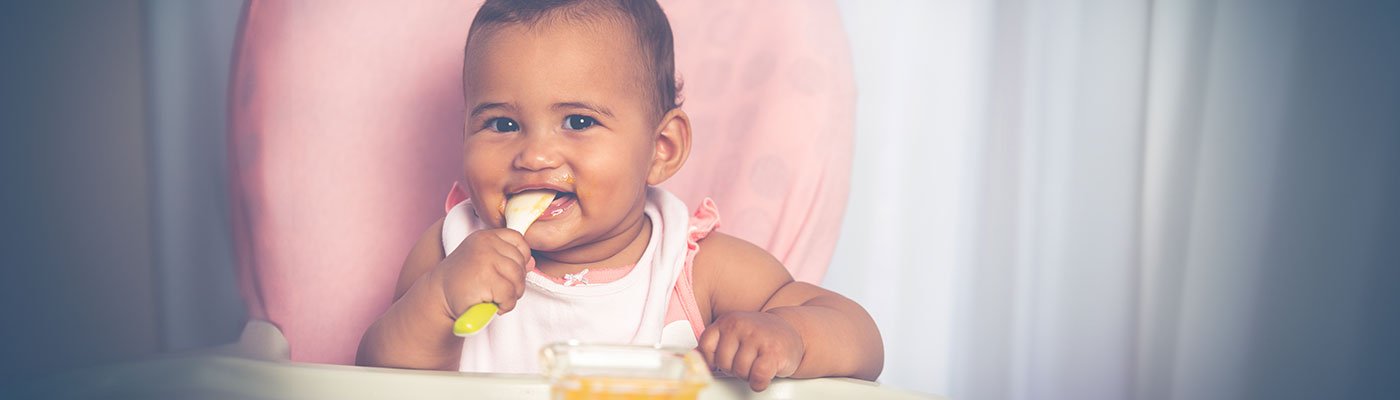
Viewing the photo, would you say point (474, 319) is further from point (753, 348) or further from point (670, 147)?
point (670, 147)

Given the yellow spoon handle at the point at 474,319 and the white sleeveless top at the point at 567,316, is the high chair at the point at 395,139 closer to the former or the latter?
the white sleeveless top at the point at 567,316

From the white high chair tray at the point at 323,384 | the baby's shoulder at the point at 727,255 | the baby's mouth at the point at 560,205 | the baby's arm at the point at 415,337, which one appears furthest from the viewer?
the baby's shoulder at the point at 727,255

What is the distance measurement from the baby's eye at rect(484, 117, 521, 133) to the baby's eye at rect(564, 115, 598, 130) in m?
0.04

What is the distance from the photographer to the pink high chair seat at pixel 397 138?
3.22ft

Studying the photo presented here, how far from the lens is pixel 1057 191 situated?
104 cm

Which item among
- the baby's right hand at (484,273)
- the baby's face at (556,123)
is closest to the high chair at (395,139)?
the baby's face at (556,123)

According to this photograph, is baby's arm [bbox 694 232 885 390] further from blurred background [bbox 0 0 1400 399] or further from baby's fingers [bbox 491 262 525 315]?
blurred background [bbox 0 0 1400 399]

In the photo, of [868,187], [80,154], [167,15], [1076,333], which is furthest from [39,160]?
[1076,333]

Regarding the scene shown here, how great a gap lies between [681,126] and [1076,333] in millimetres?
503

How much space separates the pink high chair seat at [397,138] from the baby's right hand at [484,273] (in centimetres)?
36

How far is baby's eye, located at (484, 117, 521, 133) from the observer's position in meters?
0.81

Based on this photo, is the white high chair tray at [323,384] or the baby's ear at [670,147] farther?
the baby's ear at [670,147]

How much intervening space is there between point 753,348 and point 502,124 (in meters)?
0.32

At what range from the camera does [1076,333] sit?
1046 mm
